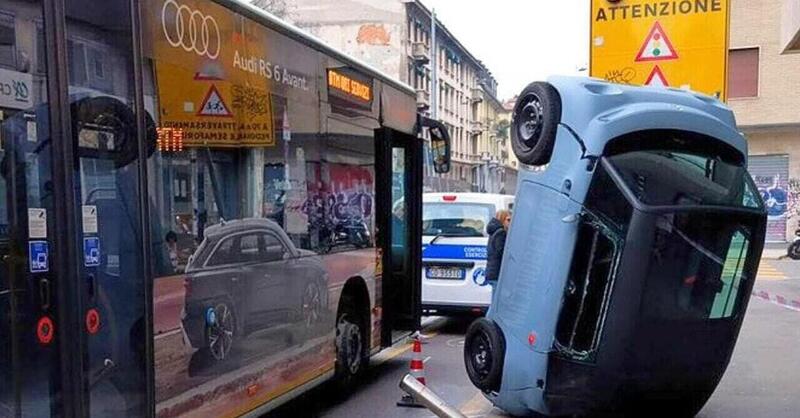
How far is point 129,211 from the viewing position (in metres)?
3.82

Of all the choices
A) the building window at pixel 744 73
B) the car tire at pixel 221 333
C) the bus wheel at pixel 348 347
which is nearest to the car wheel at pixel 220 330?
the car tire at pixel 221 333

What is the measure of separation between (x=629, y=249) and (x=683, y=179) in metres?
0.67

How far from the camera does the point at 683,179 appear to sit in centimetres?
528

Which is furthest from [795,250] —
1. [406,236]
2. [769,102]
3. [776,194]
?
[406,236]

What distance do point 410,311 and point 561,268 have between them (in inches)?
143

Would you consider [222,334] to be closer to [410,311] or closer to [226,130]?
[226,130]

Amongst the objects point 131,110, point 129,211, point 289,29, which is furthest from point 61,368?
point 289,29

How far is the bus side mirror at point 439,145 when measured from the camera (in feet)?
30.6

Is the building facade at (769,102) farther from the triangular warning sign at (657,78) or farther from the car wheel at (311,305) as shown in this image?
the car wheel at (311,305)

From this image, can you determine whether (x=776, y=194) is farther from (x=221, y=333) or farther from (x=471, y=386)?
(x=221, y=333)

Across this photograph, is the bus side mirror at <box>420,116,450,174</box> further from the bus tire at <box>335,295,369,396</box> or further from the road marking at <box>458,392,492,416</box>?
the road marking at <box>458,392,492,416</box>

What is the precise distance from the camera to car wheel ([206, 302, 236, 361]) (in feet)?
15.0

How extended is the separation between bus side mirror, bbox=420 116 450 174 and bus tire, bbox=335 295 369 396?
2649 millimetres

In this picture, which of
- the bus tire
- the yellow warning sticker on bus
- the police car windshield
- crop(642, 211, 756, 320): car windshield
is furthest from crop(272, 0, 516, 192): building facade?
the yellow warning sticker on bus
